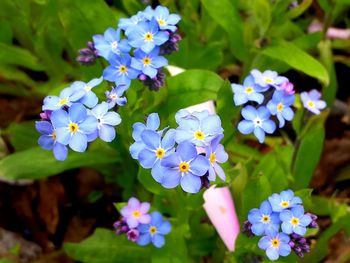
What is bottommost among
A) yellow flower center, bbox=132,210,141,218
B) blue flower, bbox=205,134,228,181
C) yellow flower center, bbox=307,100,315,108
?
yellow flower center, bbox=132,210,141,218

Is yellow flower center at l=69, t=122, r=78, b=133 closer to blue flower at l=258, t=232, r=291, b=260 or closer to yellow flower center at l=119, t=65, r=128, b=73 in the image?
yellow flower center at l=119, t=65, r=128, b=73

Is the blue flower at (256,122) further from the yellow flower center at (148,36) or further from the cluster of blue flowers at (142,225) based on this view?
the cluster of blue flowers at (142,225)

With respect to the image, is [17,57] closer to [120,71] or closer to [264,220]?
[120,71]

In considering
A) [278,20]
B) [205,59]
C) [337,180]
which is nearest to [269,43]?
[278,20]

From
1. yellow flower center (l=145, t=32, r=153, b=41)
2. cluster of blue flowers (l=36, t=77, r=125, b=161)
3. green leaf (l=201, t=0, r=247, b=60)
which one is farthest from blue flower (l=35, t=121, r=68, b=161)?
green leaf (l=201, t=0, r=247, b=60)

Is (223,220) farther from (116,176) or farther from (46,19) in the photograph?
(46,19)

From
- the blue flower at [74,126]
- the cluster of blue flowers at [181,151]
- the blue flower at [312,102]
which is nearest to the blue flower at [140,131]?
the cluster of blue flowers at [181,151]
